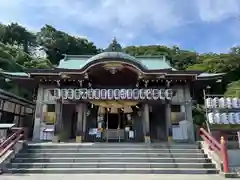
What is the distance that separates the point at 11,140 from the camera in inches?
391

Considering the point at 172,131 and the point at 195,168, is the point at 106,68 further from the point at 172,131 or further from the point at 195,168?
the point at 195,168

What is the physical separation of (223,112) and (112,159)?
6.33 m

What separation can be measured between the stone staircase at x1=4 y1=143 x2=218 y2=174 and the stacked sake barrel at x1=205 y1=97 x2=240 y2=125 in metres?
1.95

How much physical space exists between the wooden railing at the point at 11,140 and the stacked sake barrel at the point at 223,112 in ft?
30.6

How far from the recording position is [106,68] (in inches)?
520

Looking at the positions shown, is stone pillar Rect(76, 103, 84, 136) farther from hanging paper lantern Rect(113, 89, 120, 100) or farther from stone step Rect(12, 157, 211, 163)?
stone step Rect(12, 157, 211, 163)

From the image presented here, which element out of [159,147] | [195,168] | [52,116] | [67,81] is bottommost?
[195,168]

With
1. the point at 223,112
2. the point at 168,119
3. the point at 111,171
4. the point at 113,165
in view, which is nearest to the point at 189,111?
the point at 168,119

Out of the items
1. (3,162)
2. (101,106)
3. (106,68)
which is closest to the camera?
(3,162)

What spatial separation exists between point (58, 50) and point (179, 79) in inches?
1425

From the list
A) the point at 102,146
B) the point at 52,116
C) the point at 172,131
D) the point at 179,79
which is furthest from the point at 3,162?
the point at 179,79

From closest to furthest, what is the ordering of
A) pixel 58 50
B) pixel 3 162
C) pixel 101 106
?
pixel 3 162
pixel 101 106
pixel 58 50

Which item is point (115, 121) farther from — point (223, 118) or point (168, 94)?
point (223, 118)

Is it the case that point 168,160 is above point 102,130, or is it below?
below
